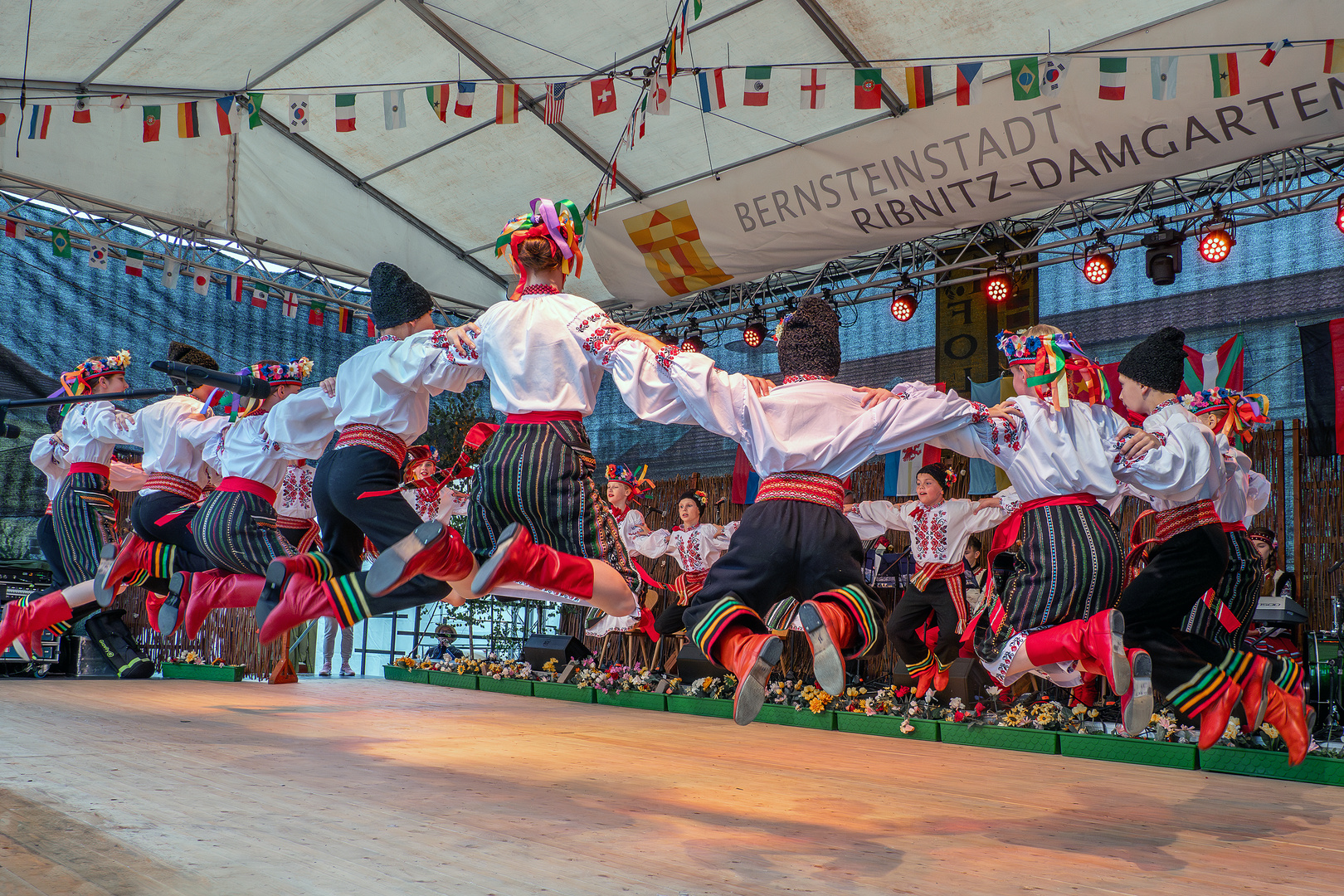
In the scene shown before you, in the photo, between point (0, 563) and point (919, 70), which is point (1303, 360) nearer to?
point (919, 70)

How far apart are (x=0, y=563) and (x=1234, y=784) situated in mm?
9113

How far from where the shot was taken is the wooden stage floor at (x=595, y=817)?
2.27m

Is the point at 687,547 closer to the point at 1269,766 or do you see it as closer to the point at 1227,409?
the point at 1269,766

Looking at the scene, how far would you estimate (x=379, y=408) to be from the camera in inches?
142

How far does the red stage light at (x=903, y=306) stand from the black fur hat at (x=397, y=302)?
5.25 metres

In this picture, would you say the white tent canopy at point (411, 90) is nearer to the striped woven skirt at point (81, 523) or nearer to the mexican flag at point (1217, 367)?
the mexican flag at point (1217, 367)

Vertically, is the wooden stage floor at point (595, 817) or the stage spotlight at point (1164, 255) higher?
the stage spotlight at point (1164, 255)

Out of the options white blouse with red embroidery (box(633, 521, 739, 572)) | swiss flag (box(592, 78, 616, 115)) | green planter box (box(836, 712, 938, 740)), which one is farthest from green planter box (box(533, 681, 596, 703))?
swiss flag (box(592, 78, 616, 115))

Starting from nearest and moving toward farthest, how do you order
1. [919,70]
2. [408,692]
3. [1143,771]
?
1. [1143,771]
2. [919,70]
3. [408,692]

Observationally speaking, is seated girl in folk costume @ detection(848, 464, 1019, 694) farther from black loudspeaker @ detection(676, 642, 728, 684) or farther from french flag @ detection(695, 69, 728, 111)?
french flag @ detection(695, 69, 728, 111)

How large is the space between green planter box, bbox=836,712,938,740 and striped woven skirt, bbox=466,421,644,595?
3.58 m

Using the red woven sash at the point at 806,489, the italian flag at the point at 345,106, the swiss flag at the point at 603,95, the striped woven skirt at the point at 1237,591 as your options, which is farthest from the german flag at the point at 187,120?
the striped woven skirt at the point at 1237,591

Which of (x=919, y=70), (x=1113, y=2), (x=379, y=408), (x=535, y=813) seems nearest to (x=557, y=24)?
(x=919, y=70)

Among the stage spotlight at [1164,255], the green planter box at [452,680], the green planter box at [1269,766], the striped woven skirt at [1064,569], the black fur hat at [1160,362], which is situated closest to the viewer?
the striped woven skirt at [1064,569]
